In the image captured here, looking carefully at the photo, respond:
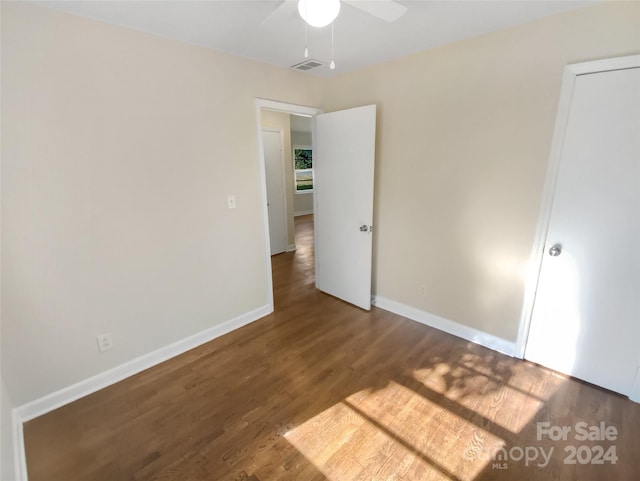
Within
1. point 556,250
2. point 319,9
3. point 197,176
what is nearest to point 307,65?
point 197,176

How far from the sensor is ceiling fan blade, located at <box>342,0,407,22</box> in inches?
49.9

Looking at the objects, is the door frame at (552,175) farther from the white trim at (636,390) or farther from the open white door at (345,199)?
the open white door at (345,199)

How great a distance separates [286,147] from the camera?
190 inches

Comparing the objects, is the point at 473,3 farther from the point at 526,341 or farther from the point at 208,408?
the point at 208,408

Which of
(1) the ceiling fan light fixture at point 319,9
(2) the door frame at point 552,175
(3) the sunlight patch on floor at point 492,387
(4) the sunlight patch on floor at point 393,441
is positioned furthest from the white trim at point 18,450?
(2) the door frame at point 552,175

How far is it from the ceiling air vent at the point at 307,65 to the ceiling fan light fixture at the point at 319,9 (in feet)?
4.78

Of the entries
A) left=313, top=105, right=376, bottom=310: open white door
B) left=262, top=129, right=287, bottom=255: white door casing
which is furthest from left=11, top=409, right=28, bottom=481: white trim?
left=262, top=129, right=287, bottom=255: white door casing

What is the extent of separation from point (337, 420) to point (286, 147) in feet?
13.5

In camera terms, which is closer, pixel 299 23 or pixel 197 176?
pixel 299 23

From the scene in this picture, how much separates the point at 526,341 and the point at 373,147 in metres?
2.05

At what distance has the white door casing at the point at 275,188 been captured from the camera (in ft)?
15.1

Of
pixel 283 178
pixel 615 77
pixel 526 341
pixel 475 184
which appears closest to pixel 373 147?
pixel 475 184

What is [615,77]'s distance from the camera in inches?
65.9

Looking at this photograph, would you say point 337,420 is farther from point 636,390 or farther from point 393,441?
point 636,390
